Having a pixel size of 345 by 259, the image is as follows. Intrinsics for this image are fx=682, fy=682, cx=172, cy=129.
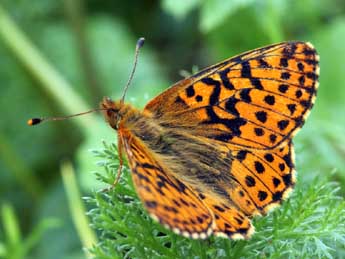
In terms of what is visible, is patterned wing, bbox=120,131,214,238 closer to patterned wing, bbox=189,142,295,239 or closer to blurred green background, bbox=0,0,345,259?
patterned wing, bbox=189,142,295,239

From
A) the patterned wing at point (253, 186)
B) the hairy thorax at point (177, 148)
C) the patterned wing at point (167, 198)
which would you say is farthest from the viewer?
the hairy thorax at point (177, 148)

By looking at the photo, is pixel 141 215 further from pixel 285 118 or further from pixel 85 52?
pixel 85 52

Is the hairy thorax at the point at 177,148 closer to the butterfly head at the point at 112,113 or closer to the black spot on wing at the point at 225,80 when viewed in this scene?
the butterfly head at the point at 112,113

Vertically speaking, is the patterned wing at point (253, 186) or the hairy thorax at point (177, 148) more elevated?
the hairy thorax at point (177, 148)

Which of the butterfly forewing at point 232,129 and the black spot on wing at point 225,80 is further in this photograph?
the black spot on wing at point 225,80

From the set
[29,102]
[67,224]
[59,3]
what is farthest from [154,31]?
[67,224]

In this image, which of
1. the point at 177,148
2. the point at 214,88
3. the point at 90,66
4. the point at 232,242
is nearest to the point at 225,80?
the point at 214,88

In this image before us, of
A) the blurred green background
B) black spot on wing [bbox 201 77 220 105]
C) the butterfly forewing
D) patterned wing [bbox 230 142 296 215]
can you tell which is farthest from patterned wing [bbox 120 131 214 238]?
the blurred green background

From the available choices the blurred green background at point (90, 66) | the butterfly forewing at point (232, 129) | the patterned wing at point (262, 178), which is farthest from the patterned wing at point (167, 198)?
the blurred green background at point (90, 66)
